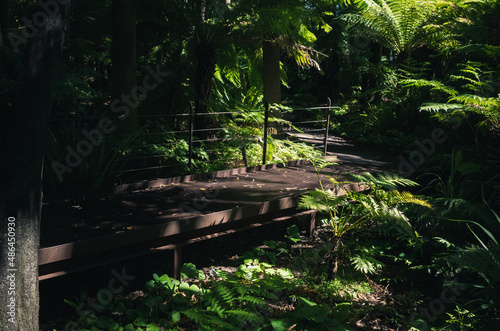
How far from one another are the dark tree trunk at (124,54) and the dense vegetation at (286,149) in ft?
0.07

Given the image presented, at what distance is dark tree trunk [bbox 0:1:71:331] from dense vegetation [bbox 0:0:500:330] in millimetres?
140

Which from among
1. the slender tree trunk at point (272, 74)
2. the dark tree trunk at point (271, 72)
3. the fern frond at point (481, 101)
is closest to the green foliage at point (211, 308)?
the fern frond at point (481, 101)

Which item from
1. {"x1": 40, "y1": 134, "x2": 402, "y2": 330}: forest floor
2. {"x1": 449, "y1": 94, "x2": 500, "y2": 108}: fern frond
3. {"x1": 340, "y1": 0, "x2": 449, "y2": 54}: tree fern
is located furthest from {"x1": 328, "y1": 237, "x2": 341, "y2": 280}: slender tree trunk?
{"x1": 340, "y1": 0, "x2": 449, "y2": 54}: tree fern

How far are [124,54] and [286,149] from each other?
345 cm

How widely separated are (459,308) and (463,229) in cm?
140

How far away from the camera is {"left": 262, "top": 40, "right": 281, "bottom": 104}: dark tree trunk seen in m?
9.16

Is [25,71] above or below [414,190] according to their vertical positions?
above

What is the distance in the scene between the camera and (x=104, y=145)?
516cm

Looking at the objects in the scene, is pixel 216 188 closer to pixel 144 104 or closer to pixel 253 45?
pixel 144 104

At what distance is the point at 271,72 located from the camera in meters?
9.31

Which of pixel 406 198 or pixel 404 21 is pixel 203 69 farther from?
pixel 404 21

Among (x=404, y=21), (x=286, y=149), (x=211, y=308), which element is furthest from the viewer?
(x=404, y=21)

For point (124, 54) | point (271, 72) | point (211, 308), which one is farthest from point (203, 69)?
point (211, 308)

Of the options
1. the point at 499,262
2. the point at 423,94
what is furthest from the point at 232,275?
the point at 423,94
